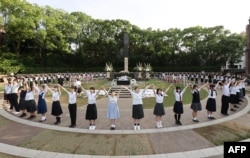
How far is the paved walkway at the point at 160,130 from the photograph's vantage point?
767 cm

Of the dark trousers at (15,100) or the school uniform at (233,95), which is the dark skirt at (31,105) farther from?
the school uniform at (233,95)

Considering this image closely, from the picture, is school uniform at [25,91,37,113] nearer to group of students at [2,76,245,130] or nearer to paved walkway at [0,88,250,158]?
group of students at [2,76,245,130]

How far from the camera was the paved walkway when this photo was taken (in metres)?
7.67

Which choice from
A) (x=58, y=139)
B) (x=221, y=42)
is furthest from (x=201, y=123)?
(x=221, y=42)

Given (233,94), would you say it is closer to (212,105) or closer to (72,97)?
(212,105)

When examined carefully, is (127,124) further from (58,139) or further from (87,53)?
(87,53)

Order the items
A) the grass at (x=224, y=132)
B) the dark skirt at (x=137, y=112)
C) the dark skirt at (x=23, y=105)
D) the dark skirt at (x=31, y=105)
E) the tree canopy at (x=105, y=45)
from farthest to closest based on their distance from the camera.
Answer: the tree canopy at (x=105, y=45) → the dark skirt at (x=23, y=105) → the dark skirt at (x=31, y=105) → the dark skirt at (x=137, y=112) → the grass at (x=224, y=132)

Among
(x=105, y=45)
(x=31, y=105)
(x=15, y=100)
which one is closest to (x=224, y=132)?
(x=31, y=105)

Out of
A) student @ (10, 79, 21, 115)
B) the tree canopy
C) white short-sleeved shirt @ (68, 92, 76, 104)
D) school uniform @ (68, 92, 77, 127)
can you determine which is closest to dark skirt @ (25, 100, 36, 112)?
student @ (10, 79, 21, 115)

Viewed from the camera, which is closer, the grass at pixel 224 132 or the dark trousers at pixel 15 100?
the grass at pixel 224 132

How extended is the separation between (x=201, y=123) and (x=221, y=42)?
3714 centimetres

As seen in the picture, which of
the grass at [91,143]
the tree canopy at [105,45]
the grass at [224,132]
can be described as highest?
the tree canopy at [105,45]

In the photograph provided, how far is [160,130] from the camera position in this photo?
9984 millimetres

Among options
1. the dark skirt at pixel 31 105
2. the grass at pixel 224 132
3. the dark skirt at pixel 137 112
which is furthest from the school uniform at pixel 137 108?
the dark skirt at pixel 31 105
